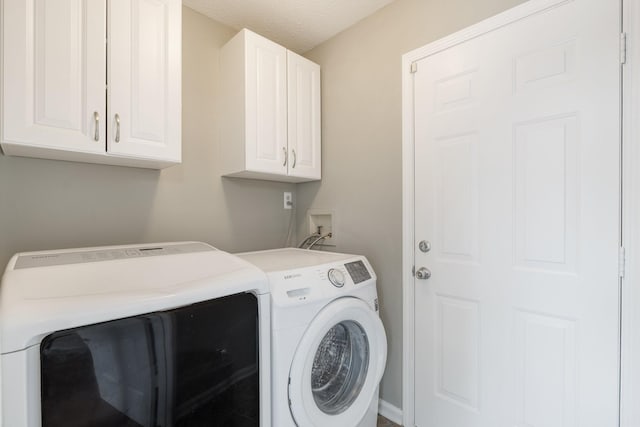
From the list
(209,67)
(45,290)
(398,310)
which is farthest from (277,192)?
(45,290)

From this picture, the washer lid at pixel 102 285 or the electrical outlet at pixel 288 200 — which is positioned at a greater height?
the electrical outlet at pixel 288 200

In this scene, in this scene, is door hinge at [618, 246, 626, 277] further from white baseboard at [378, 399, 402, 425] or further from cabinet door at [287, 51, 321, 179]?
cabinet door at [287, 51, 321, 179]

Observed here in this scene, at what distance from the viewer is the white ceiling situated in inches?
69.9

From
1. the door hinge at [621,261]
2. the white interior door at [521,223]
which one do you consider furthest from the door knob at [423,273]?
the door hinge at [621,261]

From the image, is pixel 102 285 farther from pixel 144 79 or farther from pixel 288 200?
pixel 288 200

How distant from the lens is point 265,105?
182 cm

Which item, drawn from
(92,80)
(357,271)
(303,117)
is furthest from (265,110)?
(357,271)

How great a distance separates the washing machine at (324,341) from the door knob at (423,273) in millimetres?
274

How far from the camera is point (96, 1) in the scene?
3.98ft

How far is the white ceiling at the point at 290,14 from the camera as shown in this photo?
69.9 inches

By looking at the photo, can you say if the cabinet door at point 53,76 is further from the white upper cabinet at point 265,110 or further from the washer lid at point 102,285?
the white upper cabinet at point 265,110

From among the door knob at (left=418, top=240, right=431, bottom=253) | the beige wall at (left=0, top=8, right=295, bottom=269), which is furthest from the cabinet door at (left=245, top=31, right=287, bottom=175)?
the door knob at (left=418, top=240, right=431, bottom=253)

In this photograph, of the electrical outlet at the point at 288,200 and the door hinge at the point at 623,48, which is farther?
the electrical outlet at the point at 288,200

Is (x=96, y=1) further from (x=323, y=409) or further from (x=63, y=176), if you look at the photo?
(x=323, y=409)
